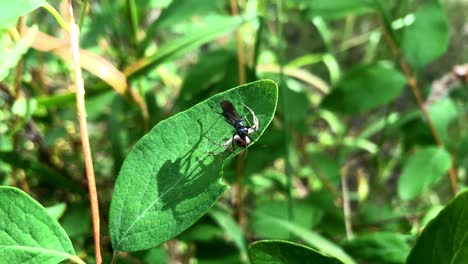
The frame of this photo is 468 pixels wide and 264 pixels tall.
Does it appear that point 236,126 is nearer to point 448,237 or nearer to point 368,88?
Answer: point 448,237

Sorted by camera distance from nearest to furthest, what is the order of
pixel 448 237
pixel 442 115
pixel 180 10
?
pixel 448 237 → pixel 180 10 → pixel 442 115

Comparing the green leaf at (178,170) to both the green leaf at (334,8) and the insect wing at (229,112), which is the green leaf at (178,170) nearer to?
the insect wing at (229,112)

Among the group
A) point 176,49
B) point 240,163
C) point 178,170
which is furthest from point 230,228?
A: point 178,170

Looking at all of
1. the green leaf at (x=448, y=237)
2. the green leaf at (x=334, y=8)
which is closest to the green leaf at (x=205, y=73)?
the green leaf at (x=334, y=8)

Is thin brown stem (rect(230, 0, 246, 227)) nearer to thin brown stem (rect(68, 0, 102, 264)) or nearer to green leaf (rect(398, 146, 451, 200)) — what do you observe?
green leaf (rect(398, 146, 451, 200))

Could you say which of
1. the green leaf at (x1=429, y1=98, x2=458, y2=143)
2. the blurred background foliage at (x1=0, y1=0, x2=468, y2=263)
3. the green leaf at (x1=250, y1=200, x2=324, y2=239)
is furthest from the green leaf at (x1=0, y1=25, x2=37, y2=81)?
the green leaf at (x1=429, y1=98, x2=458, y2=143)
